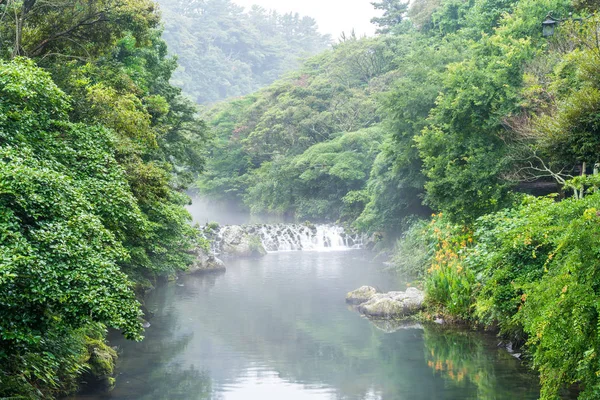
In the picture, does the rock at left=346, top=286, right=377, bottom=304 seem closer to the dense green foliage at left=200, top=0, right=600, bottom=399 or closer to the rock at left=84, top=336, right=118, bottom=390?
the dense green foliage at left=200, top=0, right=600, bottom=399

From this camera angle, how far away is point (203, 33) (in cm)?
8488

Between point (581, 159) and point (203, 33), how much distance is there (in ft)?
261

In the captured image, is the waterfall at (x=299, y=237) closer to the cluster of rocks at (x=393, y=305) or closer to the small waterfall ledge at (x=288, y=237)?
the small waterfall ledge at (x=288, y=237)

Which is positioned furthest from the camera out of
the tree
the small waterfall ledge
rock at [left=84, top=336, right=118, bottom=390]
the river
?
the tree

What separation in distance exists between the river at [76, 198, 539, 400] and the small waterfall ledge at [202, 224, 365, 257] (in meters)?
10.9

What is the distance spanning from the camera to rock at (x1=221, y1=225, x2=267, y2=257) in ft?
103

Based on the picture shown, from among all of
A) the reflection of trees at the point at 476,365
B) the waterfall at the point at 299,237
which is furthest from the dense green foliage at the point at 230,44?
the reflection of trees at the point at 476,365

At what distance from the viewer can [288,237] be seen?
3450 centimetres

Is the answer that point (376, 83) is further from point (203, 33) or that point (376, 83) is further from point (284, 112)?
point (203, 33)

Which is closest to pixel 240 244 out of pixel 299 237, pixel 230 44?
pixel 299 237

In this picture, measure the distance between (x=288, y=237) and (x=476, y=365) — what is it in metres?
22.5

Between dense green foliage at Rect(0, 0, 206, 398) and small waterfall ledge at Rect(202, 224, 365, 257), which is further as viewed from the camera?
small waterfall ledge at Rect(202, 224, 365, 257)

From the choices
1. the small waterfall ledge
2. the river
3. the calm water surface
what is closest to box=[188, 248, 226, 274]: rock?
the river

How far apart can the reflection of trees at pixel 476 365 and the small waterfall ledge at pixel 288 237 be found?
727 inches
